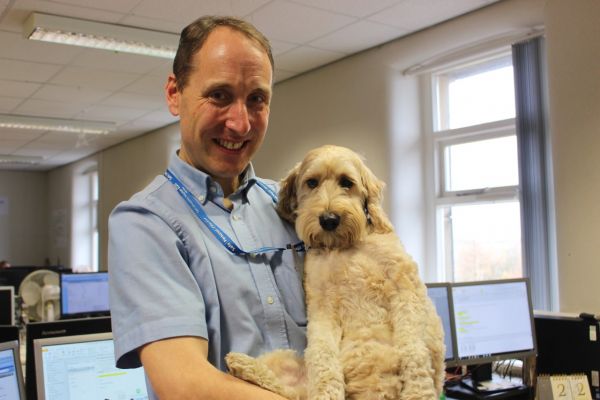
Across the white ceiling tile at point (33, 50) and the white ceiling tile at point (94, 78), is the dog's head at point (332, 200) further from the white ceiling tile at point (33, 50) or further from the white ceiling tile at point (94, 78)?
the white ceiling tile at point (94, 78)

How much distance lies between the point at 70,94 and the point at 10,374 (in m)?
5.37

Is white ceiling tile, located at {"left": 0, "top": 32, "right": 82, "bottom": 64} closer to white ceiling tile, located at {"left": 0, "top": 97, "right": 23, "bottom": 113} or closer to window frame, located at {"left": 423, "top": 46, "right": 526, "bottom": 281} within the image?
white ceiling tile, located at {"left": 0, "top": 97, "right": 23, "bottom": 113}

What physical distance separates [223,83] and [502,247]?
3.87 metres

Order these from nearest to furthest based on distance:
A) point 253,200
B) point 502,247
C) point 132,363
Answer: point 132,363 < point 253,200 < point 502,247

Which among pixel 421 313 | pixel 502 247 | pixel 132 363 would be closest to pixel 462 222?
pixel 502 247

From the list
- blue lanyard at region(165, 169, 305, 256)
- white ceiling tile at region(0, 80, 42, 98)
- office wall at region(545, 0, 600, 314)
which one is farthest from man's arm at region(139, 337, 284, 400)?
white ceiling tile at region(0, 80, 42, 98)

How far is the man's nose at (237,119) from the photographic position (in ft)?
3.98

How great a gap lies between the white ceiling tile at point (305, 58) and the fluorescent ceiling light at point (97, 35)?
1071mm

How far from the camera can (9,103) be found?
6.93 metres

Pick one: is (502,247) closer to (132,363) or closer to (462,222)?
(462,222)

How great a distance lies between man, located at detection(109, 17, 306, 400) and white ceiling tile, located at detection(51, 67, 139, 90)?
484cm

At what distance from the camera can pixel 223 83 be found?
1.18 m

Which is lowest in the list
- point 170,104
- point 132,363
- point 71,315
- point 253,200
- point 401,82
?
point 71,315

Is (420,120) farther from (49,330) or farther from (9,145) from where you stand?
(9,145)
